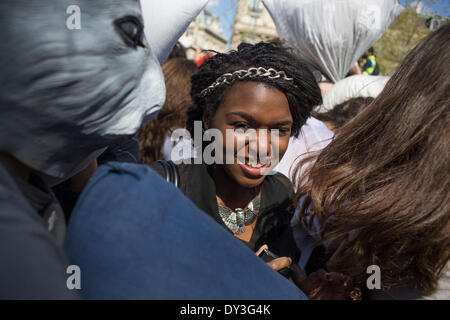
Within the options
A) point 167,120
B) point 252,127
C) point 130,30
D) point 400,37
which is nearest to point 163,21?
point 252,127

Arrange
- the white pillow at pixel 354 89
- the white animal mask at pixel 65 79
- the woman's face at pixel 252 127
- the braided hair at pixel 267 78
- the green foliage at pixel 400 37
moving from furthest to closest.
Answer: the green foliage at pixel 400 37 < the white pillow at pixel 354 89 < the braided hair at pixel 267 78 < the woman's face at pixel 252 127 < the white animal mask at pixel 65 79

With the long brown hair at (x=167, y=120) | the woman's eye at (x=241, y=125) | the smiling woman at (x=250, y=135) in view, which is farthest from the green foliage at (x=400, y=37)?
the woman's eye at (x=241, y=125)

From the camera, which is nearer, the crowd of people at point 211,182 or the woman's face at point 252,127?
the crowd of people at point 211,182

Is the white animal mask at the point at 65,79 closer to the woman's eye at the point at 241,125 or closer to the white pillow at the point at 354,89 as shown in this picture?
the woman's eye at the point at 241,125

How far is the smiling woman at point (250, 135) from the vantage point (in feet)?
5.19

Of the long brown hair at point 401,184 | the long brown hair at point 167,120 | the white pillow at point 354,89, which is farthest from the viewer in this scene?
the white pillow at point 354,89

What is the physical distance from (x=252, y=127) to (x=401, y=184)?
0.68 m

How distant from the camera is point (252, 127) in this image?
1.58 metres

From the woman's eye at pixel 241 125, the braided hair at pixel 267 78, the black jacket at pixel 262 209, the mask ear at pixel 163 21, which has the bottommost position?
the black jacket at pixel 262 209

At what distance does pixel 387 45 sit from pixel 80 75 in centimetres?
1407

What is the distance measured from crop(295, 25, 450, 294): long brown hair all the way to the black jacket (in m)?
0.41

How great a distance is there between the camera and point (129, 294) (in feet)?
1.98

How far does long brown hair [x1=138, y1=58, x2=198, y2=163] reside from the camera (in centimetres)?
281

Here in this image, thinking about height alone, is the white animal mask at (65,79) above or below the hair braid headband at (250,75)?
above
